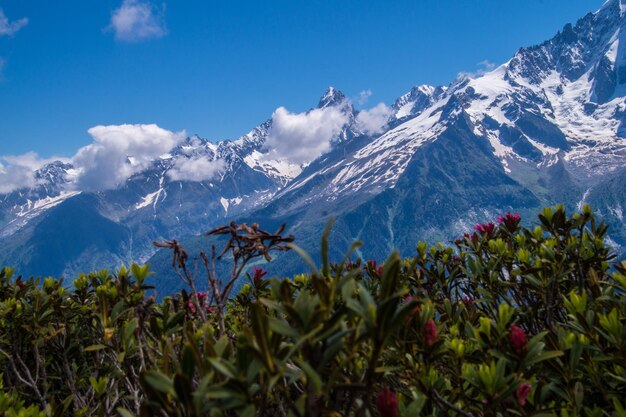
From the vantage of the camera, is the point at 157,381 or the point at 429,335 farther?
the point at 429,335

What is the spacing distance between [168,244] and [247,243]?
664 mm

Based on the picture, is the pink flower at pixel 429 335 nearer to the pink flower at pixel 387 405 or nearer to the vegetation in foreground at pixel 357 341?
the vegetation in foreground at pixel 357 341

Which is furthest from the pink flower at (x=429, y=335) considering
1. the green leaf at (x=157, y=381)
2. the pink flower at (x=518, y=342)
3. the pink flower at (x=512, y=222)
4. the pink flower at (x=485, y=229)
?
the pink flower at (x=485, y=229)

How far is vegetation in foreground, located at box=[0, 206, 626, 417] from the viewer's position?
5.46 feet

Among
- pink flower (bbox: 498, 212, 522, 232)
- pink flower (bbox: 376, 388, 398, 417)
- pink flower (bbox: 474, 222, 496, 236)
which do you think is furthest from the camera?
pink flower (bbox: 474, 222, 496, 236)

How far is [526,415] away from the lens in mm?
2525

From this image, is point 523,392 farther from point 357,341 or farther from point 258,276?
point 258,276

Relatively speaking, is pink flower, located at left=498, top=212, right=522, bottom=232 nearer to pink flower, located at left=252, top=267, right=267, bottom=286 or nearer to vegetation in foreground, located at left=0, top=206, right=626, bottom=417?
vegetation in foreground, located at left=0, top=206, right=626, bottom=417

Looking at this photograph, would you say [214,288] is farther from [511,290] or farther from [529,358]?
[511,290]

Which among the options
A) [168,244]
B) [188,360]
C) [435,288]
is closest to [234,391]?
[188,360]

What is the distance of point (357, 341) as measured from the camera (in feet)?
5.94

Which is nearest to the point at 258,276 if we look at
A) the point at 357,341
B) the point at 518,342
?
the point at 518,342

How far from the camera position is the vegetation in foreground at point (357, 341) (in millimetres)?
1663

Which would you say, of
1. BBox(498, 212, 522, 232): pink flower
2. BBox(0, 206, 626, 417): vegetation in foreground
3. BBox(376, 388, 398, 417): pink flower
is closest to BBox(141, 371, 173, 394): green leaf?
BBox(0, 206, 626, 417): vegetation in foreground
